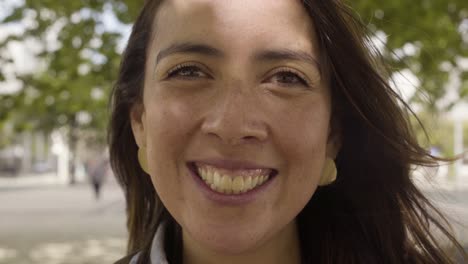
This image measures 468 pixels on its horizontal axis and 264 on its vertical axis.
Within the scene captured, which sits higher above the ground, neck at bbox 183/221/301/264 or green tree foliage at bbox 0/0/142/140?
green tree foliage at bbox 0/0/142/140

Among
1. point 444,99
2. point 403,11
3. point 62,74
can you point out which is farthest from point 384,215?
point 62,74

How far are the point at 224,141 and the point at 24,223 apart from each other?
10848mm

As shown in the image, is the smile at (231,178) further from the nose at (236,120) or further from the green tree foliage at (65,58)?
the green tree foliage at (65,58)

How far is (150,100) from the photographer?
5.03 ft

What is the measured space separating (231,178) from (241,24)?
39 centimetres

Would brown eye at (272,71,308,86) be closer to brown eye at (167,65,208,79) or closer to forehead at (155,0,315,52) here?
forehead at (155,0,315,52)

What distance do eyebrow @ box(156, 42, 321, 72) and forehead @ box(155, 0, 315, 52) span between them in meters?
0.02

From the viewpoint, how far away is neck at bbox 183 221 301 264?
155 cm

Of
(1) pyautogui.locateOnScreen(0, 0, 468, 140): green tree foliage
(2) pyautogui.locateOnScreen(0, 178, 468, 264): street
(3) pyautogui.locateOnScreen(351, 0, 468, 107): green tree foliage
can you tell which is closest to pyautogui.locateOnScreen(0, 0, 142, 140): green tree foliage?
(1) pyautogui.locateOnScreen(0, 0, 468, 140): green tree foliage

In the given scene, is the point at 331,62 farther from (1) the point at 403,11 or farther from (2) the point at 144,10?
(1) the point at 403,11

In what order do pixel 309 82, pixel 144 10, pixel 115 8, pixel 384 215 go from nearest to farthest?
pixel 309 82, pixel 144 10, pixel 384 215, pixel 115 8

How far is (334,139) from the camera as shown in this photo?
167cm

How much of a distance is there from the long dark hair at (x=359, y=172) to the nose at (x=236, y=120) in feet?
1.14

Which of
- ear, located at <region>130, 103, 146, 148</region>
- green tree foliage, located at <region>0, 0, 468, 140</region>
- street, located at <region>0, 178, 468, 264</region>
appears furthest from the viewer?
street, located at <region>0, 178, 468, 264</region>
